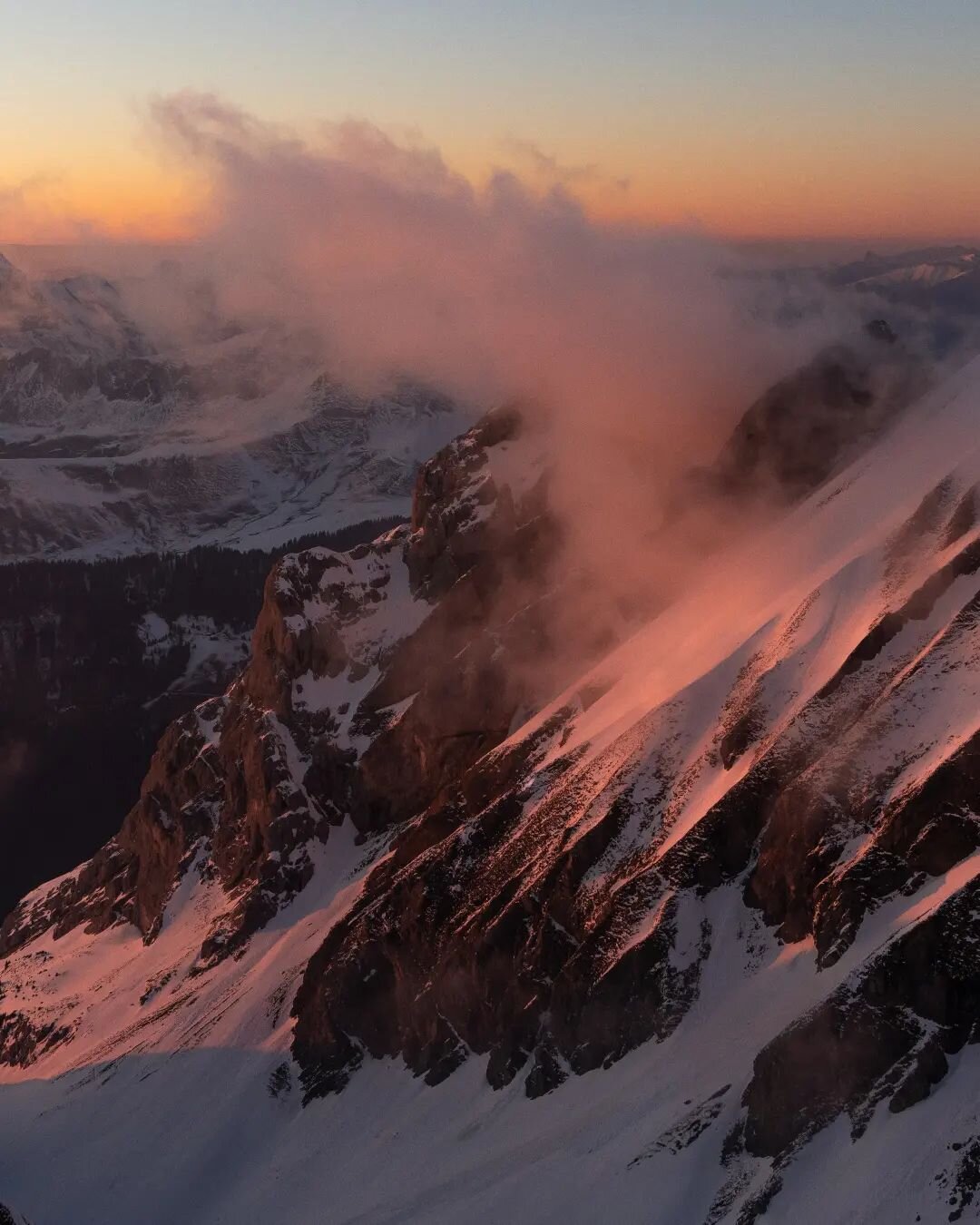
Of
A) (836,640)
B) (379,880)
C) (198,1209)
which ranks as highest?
(836,640)

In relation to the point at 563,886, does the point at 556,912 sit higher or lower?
lower

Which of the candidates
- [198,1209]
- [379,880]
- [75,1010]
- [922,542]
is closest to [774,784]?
[922,542]

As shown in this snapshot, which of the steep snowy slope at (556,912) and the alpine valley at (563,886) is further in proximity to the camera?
the alpine valley at (563,886)

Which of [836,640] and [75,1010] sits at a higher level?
[836,640]

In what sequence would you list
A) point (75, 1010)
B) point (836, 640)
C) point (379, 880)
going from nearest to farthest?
point (836, 640), point (379, 880), point (75, 1010)

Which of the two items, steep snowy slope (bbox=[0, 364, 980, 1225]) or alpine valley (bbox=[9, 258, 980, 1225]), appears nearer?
steep snowy slope (bbox=[0, 364, 980, 1225])

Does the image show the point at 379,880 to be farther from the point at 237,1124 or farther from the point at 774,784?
the point at 774,784

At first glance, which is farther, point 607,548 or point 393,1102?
point 607,548

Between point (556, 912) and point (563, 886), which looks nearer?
point (556, 912)
